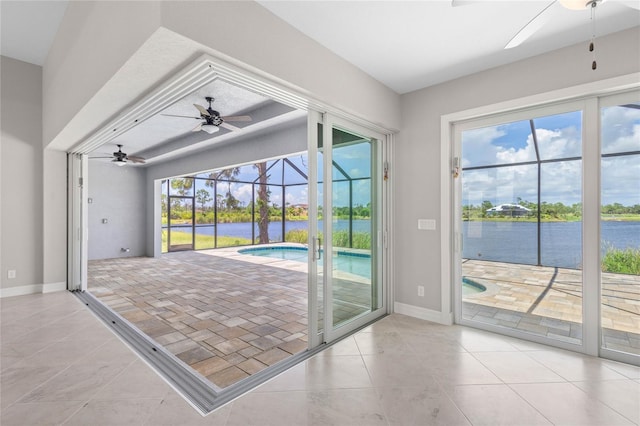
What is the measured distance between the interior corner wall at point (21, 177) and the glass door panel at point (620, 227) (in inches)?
280

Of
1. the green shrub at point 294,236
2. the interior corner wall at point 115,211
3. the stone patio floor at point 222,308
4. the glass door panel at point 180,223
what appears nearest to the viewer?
the stone patio floor at point 222,308

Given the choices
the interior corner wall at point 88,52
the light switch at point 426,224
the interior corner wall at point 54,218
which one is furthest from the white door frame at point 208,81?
the interior corner wall at point 54,218

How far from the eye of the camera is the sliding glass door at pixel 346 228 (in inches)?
113

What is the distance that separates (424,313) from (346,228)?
1411mm

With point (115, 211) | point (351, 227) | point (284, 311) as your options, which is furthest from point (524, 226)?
point (115, 211)

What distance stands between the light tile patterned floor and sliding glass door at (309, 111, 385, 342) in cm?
109

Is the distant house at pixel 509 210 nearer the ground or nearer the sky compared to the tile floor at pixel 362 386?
nearer the sky

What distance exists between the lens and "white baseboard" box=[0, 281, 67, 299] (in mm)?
4363

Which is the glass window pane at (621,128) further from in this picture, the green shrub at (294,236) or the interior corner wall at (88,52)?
the green shrub at (294,236)

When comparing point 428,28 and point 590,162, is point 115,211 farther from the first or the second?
point 590,162

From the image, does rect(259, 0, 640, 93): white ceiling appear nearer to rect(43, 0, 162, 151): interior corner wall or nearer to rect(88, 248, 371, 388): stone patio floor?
rect(43, 0, 162, 151): interior corner wall

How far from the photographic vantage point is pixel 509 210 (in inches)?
122

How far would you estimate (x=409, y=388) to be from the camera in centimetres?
214

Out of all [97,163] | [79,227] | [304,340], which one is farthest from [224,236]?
[304,340]
